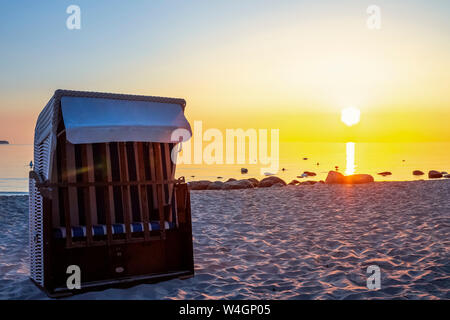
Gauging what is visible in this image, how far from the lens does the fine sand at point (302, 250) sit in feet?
18.3

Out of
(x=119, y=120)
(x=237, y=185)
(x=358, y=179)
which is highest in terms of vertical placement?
(x=119, y=120)

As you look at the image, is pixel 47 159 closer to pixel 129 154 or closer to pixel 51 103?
pixel 51 103

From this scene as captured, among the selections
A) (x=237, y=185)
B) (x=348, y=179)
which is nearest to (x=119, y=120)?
(x=237, y=185)

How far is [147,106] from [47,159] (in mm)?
1512

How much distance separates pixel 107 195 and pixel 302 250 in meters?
3.97

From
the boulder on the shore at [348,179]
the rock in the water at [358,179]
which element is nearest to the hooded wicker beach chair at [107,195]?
the boulder on the shore at [348,179]

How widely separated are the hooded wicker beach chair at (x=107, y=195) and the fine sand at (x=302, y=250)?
0.34 m

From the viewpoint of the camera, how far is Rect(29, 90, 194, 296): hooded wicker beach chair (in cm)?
529

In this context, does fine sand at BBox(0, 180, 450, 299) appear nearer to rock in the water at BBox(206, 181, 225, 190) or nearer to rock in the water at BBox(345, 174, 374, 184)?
rock in the water at BBox(345, 174, 374, 184)

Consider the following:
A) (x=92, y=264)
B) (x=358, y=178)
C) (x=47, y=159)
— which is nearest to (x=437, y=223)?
(x=92, y=264)

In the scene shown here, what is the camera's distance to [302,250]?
779 cm

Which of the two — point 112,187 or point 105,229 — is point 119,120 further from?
point 105,229

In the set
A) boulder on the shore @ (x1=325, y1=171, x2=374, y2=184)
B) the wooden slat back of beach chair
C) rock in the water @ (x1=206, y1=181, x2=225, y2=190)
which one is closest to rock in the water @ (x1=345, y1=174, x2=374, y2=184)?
boulder on the shore @ (x1=325, y1=171, x2=374, y2=184)

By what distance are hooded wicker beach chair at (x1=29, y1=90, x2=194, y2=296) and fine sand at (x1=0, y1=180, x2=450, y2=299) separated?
0.34 m
